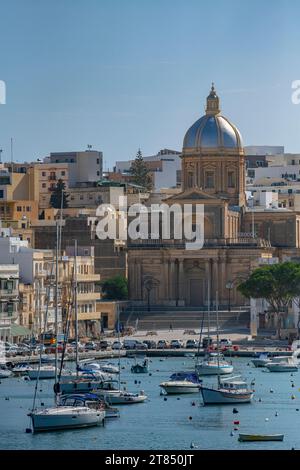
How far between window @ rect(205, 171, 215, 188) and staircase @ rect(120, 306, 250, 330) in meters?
13.8

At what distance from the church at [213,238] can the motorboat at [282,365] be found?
23723 millimetres

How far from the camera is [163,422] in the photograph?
5119cm

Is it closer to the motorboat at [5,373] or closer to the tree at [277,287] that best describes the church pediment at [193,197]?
the tree at [277,287]

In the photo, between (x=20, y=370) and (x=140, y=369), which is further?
(x=140, y=369)

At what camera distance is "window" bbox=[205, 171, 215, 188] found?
111062mm

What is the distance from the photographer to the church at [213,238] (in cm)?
10444

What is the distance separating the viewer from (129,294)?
4102 inches

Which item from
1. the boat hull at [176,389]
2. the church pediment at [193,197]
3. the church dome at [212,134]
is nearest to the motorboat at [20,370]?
the boat hull at [176,389]

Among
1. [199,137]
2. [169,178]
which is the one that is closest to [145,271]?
[199,137]

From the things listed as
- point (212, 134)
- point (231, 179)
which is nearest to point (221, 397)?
point (212, 134)

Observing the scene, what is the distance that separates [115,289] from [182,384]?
41685mm

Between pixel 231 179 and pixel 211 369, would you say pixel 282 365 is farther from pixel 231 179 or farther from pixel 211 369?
pixel 231 179
